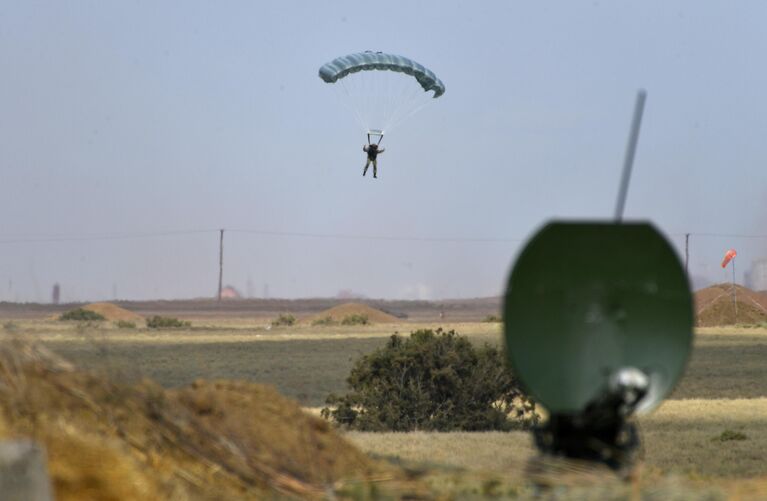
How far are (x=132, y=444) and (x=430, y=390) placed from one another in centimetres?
1610

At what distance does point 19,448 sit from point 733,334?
242 feet

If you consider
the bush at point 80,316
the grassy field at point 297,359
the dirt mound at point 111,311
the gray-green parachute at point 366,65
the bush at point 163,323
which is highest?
the gray-green parachute at point 366,65

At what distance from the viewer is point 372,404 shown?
23.9 meters

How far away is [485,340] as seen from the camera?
42688 mm

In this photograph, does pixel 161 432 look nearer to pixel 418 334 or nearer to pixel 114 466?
pixel 114 466

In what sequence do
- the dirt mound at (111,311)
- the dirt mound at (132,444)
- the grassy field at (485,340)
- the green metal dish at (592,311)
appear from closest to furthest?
1. the green metal dish at (592,311)
2. the dirt mound at (132,444)
3. the grassy field at (485,340)
4. the dirt mound at (111,311)

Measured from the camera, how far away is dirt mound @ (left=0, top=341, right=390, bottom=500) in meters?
7.73

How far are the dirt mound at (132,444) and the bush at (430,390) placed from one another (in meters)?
14.5

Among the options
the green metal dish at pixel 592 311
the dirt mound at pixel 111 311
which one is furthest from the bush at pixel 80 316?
the green metal dish at pixel 592 311

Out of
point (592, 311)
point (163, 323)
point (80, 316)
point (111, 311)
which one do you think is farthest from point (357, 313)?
point (592, 311)

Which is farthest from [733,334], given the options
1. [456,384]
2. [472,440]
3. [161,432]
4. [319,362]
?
[161,432]

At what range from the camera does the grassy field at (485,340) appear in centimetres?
1476

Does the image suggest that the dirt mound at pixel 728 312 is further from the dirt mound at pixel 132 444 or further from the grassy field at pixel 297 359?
the dirt mound at pixel 132 444

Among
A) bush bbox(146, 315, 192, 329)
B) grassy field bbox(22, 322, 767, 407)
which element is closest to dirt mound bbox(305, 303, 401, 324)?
bush bbox(146, 315, 192, 329)
